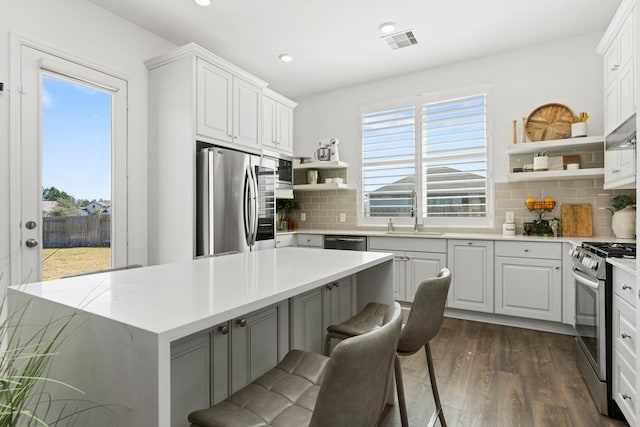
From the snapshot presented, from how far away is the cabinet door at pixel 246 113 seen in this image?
3.67 metres

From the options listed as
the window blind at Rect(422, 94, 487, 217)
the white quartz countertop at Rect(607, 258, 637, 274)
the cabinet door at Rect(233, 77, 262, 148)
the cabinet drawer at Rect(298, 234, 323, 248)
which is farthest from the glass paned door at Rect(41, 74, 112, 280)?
the white quartz countertop at Rect(607, 258, 637, 274)

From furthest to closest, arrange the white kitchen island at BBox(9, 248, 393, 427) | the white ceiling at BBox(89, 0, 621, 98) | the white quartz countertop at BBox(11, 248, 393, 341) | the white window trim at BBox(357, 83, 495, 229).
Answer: the white window trim at BBox(357, 83, 495, 229), the white ceiling at BBox(89, 0, 621, 98), the white quartz countertop at BBox(11, 248, 393, 341), the white kitchen island at BBox(9, 248, 393, 427)

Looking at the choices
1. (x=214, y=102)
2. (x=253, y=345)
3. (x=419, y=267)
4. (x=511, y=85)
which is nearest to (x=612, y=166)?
(x=511, y=85)

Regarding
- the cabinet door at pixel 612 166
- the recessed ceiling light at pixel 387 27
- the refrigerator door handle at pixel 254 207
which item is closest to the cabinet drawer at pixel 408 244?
the refrigerator door handle at pixel 254 207

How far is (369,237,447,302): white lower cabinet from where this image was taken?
3.71 meters

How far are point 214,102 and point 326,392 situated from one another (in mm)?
3179

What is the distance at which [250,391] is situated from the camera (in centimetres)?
111

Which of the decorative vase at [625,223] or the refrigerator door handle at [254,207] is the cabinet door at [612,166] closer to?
the decorative vase at [625,223]

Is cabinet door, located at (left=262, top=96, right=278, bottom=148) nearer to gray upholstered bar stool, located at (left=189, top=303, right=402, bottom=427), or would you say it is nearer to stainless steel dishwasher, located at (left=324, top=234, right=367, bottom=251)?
stainless steel dishwasher, located at (left=324, top=234, right=367, bottom=251)

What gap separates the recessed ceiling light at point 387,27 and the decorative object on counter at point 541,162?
6.42 feet

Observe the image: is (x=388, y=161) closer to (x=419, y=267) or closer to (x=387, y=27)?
(x=419, y=267)

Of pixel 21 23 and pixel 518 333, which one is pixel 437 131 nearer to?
pixel 518 333

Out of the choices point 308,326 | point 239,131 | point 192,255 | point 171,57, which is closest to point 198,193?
point 192,255

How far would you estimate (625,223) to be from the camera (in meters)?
3.13
